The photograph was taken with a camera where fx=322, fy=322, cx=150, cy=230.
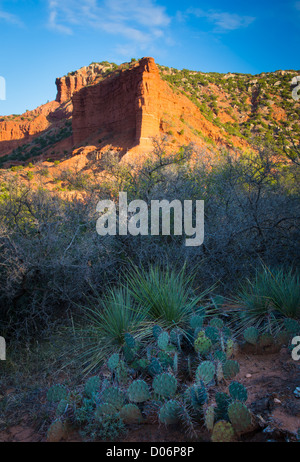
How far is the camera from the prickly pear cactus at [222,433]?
2.19 metres

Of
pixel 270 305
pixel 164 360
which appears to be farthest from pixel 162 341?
pixel 270 305

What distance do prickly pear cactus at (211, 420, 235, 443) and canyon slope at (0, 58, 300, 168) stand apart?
2226 cm

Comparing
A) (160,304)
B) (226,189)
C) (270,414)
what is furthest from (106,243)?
(270,414)

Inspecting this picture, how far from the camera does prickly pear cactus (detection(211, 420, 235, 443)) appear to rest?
86.2 inches

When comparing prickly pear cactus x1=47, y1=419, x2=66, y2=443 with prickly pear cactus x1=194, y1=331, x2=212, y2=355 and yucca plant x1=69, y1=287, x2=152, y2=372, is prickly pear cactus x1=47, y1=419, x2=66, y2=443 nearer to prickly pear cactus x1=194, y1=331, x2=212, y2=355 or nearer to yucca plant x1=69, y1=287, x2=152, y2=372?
yucca plant x1=69, y1=287, x2=152, y2=372

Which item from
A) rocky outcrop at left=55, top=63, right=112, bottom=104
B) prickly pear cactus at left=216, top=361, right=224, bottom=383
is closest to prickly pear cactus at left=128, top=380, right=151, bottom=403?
prickly pear cactus at left=216, top=361, right=224, bottom=383

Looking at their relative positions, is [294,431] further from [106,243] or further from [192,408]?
[106,243]

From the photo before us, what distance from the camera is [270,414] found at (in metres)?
2.40

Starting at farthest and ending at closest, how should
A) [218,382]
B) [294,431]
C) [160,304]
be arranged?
[160,304] < [218,382] < [294,431]

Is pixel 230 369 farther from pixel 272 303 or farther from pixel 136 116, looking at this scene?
pixel 136 116

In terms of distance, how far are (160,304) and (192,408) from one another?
5.42 feet

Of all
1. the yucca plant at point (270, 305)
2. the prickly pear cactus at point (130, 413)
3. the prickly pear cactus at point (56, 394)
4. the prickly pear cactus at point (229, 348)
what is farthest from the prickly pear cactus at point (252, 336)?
the prickly pear cactus at point (56, 394)

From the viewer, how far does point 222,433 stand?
2193 mm

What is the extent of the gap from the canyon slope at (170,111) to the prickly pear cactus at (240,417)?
2216cm
